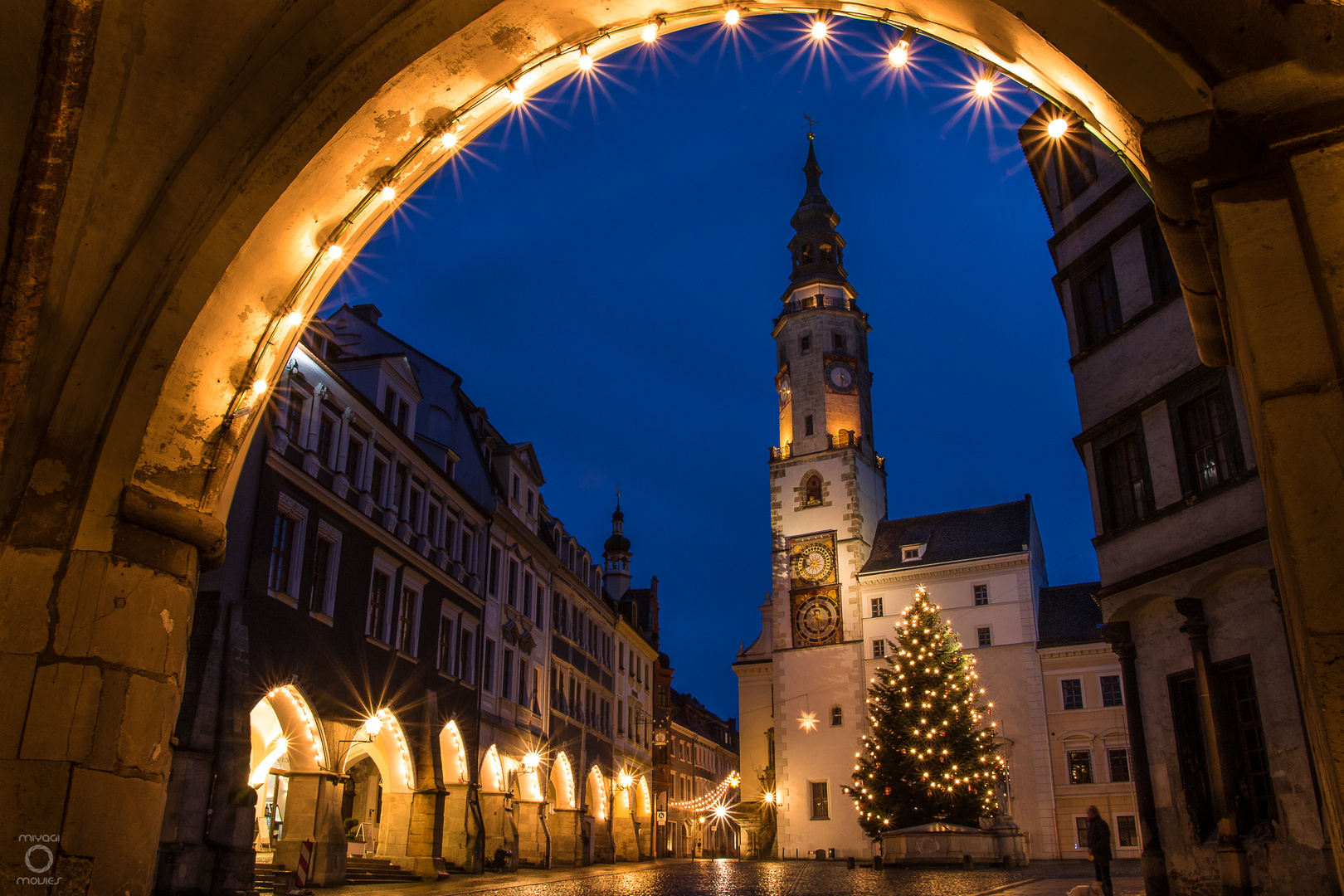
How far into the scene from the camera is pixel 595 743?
44594 mm

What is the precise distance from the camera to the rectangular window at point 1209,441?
46.6 ft

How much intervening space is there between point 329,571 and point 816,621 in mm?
36785

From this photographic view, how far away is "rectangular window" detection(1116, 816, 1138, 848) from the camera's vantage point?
139ft

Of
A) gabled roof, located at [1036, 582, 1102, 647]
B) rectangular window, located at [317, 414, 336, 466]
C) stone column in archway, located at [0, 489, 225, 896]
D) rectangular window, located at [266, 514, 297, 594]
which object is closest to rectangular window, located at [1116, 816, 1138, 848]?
gabled roof, located at [1036, 582, 1102, 647]

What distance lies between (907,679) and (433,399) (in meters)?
20.3

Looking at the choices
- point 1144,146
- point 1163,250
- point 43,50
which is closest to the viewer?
point 1144,146

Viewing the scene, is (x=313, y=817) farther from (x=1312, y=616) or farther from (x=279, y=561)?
(x=1312, y=616)

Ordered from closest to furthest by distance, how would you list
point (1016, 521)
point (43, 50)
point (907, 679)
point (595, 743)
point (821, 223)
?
1. point (43, 50)
2. point (907, 679)
3. point (595, 743)
4. point (1016, 521)
5. point (821, 223)

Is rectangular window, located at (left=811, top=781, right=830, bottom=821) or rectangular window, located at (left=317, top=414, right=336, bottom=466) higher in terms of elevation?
rectangular window, located at (left=317, top=414, right=336, bottom=466)

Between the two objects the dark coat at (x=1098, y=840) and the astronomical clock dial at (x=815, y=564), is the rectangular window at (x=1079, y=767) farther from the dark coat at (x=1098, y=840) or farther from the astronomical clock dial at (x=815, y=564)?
the dark coat at (x=1098, y=840)

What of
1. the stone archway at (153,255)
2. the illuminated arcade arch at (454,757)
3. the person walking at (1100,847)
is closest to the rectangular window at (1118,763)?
the illuminated arcade arch at (454,757)

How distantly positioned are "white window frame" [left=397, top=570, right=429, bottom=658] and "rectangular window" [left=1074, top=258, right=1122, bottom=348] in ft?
57.4

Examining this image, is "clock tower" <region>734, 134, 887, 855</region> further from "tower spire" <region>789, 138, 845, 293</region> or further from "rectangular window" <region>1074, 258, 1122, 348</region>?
"rectangular window" <region>1074, 258, 1122, 348</region>

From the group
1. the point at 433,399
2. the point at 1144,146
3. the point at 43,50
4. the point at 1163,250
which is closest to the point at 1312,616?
the point at 1144,146
